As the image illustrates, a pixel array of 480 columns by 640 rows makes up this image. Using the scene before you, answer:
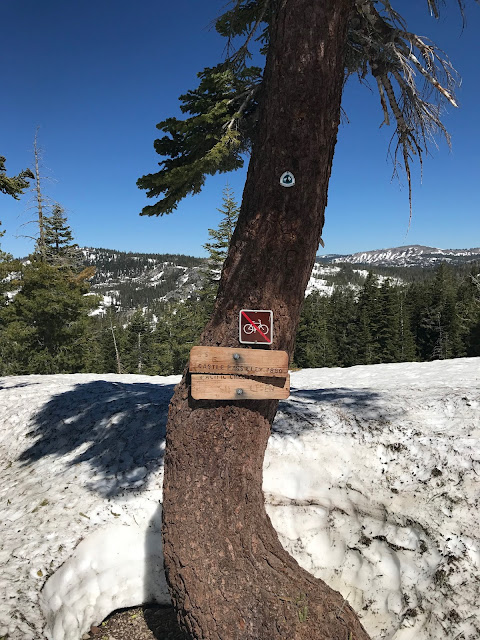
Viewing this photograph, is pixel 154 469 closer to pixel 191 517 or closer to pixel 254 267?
pixel 191 517

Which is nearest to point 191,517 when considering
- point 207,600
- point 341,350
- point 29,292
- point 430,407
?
point 207,600

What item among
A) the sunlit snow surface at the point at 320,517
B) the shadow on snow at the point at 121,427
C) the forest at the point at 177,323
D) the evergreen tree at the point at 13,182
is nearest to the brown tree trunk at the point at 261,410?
the sunlit snow surface at the point at 320,517

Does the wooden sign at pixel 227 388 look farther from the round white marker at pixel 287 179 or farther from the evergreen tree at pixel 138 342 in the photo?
the evergreen tree at pixel 138 342

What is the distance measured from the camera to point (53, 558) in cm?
354

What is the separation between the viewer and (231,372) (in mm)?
2648

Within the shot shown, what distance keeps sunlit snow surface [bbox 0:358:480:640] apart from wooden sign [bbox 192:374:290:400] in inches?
68.4

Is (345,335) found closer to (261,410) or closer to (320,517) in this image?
(320,517)

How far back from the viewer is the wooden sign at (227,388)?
2.64m

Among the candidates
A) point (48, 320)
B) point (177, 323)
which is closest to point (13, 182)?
point (48, 320)

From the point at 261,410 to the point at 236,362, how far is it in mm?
450

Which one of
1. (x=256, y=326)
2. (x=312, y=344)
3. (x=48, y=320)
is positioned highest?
(x=256, y=326)

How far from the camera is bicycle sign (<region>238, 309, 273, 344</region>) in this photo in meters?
2.64

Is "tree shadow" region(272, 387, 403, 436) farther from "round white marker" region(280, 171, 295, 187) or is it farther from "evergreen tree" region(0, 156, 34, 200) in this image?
"evergreen tree" region(0, 156, 34, 200)

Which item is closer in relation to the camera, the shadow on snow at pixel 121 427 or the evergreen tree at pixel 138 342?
the shadow on snow at pixel 121 427
